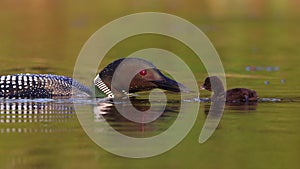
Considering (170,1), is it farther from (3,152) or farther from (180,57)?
(3,152)

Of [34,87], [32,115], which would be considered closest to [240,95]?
[34,87]

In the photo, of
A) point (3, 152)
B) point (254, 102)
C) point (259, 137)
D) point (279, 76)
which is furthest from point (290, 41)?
point (3, 152)

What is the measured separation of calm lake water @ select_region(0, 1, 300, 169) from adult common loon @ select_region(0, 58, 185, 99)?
1.03ft

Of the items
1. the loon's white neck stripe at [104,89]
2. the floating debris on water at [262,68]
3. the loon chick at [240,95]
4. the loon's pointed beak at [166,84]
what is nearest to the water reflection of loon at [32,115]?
the loon's white neck stripe at [104,89]

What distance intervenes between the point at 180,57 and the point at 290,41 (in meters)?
4.86

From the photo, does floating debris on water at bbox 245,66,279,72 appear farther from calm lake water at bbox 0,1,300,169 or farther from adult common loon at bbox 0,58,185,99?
adult common loon at bbox 0,58,185,99

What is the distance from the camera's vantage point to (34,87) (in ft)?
39.0

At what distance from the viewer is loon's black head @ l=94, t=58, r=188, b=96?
12.1 metres

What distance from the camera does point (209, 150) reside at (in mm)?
8352

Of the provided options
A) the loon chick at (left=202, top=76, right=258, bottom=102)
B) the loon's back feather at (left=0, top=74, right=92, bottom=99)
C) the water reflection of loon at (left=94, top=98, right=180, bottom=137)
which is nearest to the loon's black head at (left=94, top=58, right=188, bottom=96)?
the water reflection of loon at (left=94, top=98, right=180, bottom=137)

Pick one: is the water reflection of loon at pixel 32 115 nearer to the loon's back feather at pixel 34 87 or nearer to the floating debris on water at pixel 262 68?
the loon's back feather at pixel 34 87

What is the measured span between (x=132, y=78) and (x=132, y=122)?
7.12 feet

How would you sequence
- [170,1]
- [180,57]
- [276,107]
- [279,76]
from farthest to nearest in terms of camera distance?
[170,1]
[180,57]
[279,76]
[276,107]

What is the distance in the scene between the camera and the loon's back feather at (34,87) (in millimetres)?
11844
